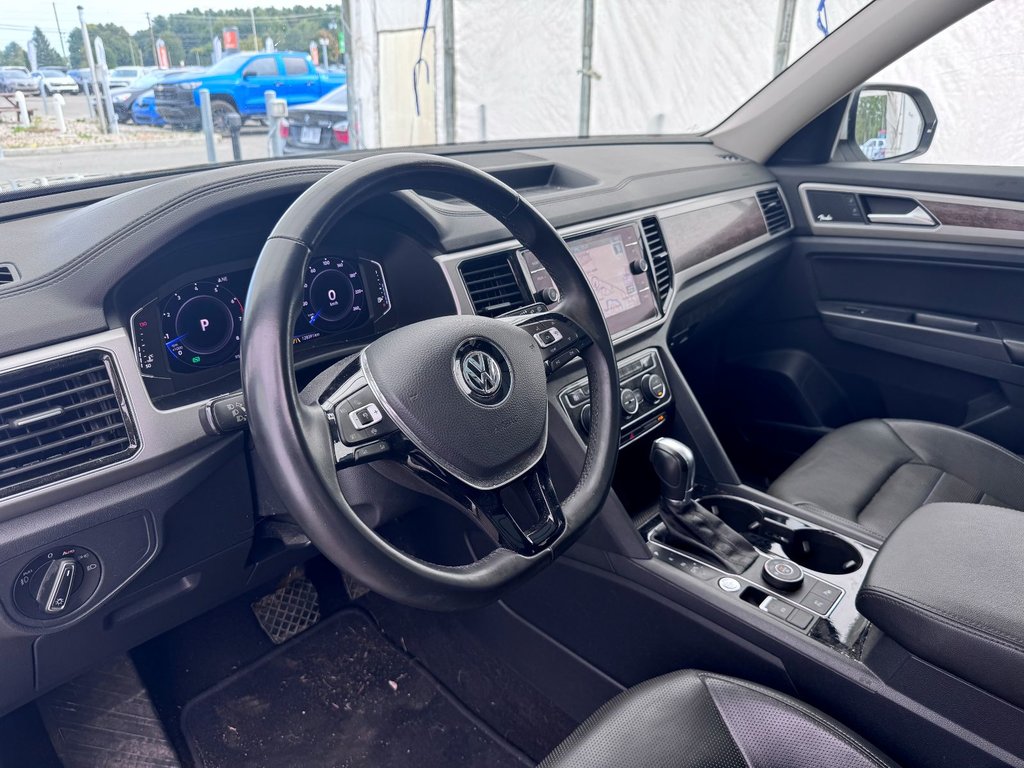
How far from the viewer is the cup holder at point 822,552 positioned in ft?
4.68

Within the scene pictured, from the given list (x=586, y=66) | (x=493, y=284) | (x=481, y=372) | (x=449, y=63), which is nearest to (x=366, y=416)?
(x=481, y=372)

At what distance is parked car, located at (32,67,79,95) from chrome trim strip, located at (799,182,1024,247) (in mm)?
2001

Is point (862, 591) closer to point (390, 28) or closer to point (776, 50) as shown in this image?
point (776, 50)

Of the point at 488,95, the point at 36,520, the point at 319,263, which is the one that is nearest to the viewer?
the point at 36,520

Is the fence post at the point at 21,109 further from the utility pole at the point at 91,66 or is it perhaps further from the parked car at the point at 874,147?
the parked car at the point at 874,147

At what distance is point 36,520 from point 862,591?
109cm

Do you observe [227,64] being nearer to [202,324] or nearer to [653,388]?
[202,324]

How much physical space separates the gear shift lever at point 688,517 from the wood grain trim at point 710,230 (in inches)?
24.5

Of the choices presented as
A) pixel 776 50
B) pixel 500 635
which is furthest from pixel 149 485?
pixel 776 50

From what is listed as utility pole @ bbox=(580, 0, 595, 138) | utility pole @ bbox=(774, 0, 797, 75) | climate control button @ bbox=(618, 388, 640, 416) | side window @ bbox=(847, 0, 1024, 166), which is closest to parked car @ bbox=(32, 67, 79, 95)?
climate control button @ bbox=(618, 388, 640, 416)

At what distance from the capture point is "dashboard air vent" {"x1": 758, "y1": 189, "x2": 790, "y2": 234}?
94.3 inches

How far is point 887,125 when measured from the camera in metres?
2.49

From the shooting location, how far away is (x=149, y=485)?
3.63ft

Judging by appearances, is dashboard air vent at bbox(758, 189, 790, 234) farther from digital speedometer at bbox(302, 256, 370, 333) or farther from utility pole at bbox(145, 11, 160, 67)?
utility pole at bbox(145, 11, 160, 67)
